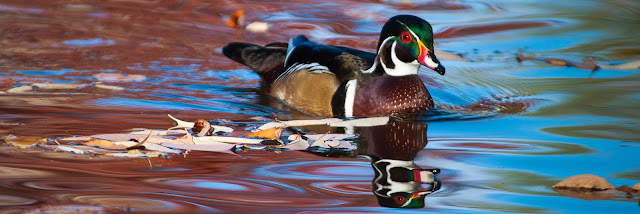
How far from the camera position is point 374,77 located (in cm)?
633

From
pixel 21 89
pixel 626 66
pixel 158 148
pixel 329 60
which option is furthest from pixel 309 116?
pixel 626 66

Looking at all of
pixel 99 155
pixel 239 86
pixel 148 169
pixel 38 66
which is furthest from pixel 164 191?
pixel 38 66

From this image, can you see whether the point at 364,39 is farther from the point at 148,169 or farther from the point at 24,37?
the point at 148,169

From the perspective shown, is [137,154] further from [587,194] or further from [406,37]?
[406,37]

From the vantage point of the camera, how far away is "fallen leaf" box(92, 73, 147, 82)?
275 inches

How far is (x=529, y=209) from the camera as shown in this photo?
3.69 metres

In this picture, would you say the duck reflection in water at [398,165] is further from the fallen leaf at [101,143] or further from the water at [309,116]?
the fallen leaf at [101,143]

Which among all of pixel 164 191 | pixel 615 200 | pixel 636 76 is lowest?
pixel 164 191

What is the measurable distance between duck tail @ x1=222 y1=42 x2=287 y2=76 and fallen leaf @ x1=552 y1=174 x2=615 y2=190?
3.61 metres

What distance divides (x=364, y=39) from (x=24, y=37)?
3.51m

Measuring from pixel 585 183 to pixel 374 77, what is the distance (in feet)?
8.47

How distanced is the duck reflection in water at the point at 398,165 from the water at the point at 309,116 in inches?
0.9

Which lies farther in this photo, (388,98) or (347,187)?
(388,98)

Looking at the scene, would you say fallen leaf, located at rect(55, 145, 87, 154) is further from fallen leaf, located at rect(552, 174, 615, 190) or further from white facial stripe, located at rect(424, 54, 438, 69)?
white facial stripe, located at rect(424, 54, 438, 69)
